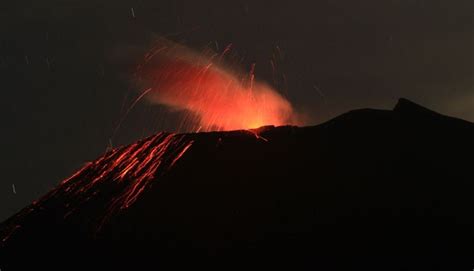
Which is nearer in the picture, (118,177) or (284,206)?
(284,206)

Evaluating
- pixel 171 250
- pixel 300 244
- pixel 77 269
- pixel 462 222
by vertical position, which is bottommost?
pixel 77 269

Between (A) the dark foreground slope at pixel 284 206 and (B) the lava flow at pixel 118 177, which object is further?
(B) the lava flow at pixel 118 177

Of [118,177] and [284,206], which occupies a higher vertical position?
[284,206]

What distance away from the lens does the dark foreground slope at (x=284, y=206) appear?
2514 cm

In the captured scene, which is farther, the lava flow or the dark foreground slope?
the lava flow

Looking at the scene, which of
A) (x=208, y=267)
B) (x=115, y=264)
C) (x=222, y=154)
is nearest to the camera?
(x=208, y=267)

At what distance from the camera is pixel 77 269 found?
26.8 meters

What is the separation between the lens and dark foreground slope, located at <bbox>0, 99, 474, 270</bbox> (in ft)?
82.5

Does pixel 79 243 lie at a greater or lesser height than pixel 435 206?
lesser

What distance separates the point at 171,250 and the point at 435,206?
43.6ft

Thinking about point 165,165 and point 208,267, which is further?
point 165,165

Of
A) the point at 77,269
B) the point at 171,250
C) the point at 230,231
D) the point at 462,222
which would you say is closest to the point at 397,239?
the point at 462,222

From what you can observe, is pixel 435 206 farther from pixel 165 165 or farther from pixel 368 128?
pixel 165 165

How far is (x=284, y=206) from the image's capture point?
28500mm
